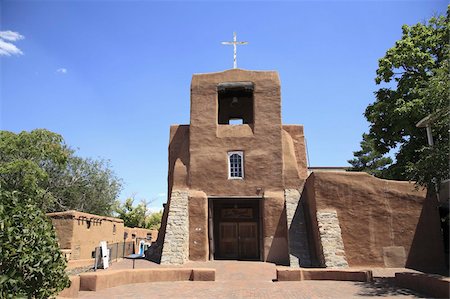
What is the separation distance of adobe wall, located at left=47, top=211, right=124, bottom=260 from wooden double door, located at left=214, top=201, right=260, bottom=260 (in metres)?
7.23

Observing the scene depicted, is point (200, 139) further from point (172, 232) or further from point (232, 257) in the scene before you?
point (232, 257)

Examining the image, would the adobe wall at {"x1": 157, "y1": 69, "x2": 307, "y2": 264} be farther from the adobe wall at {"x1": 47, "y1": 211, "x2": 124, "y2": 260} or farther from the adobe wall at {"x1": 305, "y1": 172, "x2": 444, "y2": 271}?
the adobe wall at {"x1": 47, "y1": 211, "x2": 124, "y2": 260}

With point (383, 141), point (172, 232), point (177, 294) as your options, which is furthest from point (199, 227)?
point (383, 141)

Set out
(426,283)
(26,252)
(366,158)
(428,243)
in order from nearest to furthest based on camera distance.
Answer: (26,252), (426,283), (428,243), (366,158)

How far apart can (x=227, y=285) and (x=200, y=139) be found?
10.1 metres

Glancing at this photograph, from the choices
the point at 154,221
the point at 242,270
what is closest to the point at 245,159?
the point at 242,270

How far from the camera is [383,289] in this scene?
1116cm

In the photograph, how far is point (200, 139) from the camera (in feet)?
68.8

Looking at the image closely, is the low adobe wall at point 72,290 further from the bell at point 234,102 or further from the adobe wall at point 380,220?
the bell at point 234,102

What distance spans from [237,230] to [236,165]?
13.3 feet

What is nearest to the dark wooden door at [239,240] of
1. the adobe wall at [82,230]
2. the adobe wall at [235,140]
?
the adobe wall at [235,140]

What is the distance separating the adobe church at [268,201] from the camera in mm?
16141

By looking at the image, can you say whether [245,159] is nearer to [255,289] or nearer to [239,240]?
[239,240]

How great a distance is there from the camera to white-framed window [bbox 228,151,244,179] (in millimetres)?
20438
